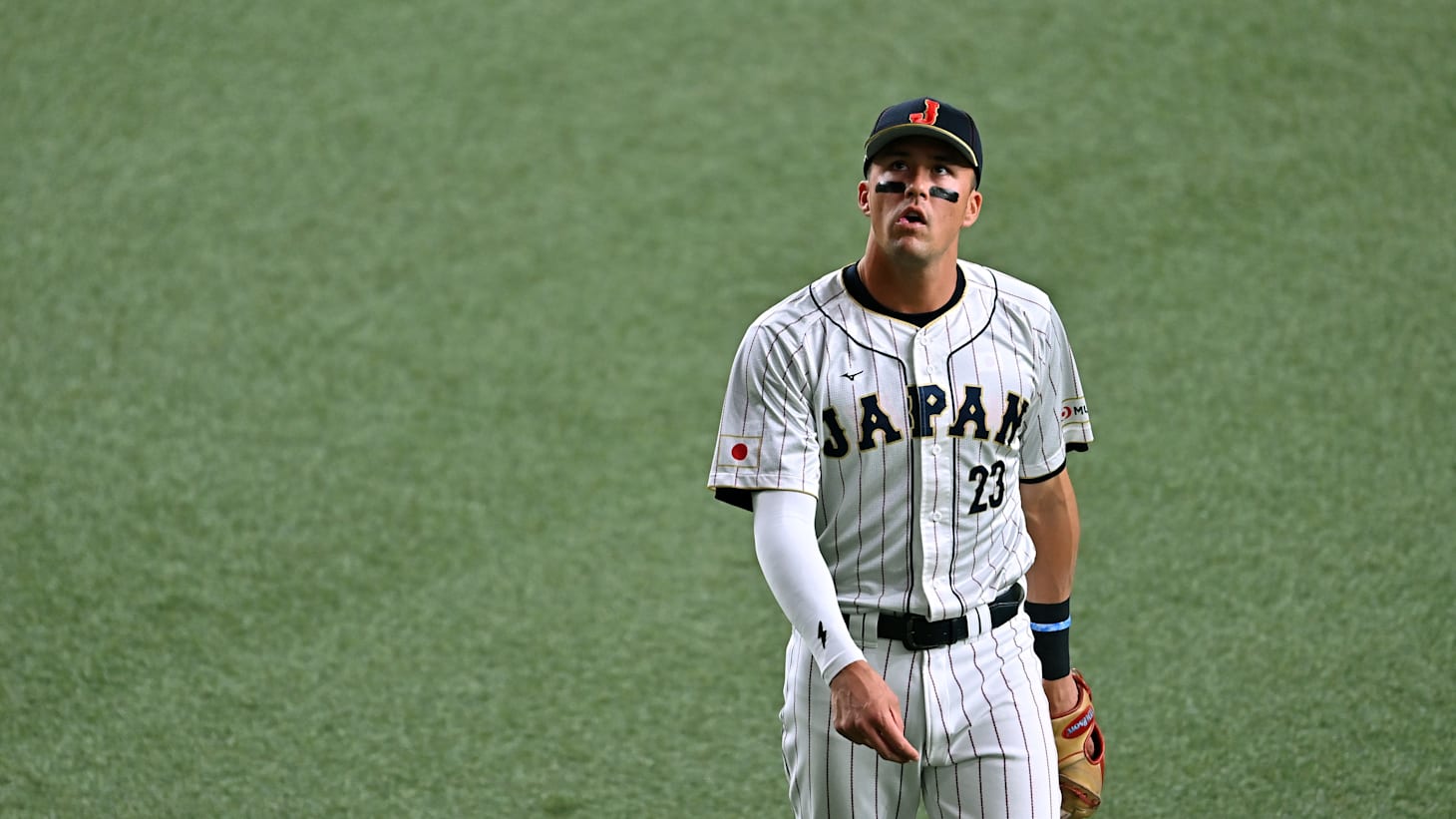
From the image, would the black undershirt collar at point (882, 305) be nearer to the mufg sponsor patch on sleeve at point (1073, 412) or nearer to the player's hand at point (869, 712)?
the mufg sponsor patch on sleeve at point (1073, 412)

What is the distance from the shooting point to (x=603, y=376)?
A: 18.6ft

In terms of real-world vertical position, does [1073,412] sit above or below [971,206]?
below

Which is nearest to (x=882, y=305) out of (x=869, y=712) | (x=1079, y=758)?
(x=869, y=712)

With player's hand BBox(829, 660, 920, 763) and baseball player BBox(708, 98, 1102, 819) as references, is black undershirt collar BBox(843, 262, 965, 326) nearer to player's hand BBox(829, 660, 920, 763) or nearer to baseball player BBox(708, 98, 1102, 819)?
baseball player BBox(708, 98, 1102, 819)

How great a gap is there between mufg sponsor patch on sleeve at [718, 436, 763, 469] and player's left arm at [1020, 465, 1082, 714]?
1.73 ft


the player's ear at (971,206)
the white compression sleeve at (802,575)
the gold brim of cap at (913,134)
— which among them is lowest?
the white compression sleeve at (802,575)

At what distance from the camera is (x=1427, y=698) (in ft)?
13.3

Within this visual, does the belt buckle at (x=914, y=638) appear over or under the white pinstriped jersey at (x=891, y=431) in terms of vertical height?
under

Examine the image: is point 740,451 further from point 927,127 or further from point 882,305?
point 927,127

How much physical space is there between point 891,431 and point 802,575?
0.28 m

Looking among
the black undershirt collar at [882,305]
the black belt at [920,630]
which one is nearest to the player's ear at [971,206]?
the black undershirt collar at [882,305]

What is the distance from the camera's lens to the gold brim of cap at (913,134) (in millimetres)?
2340

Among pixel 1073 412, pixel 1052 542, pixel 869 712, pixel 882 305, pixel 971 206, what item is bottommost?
pixel 869 712

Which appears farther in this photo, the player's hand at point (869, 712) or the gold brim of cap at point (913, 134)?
the gold brim of cap at point (913, 134)
